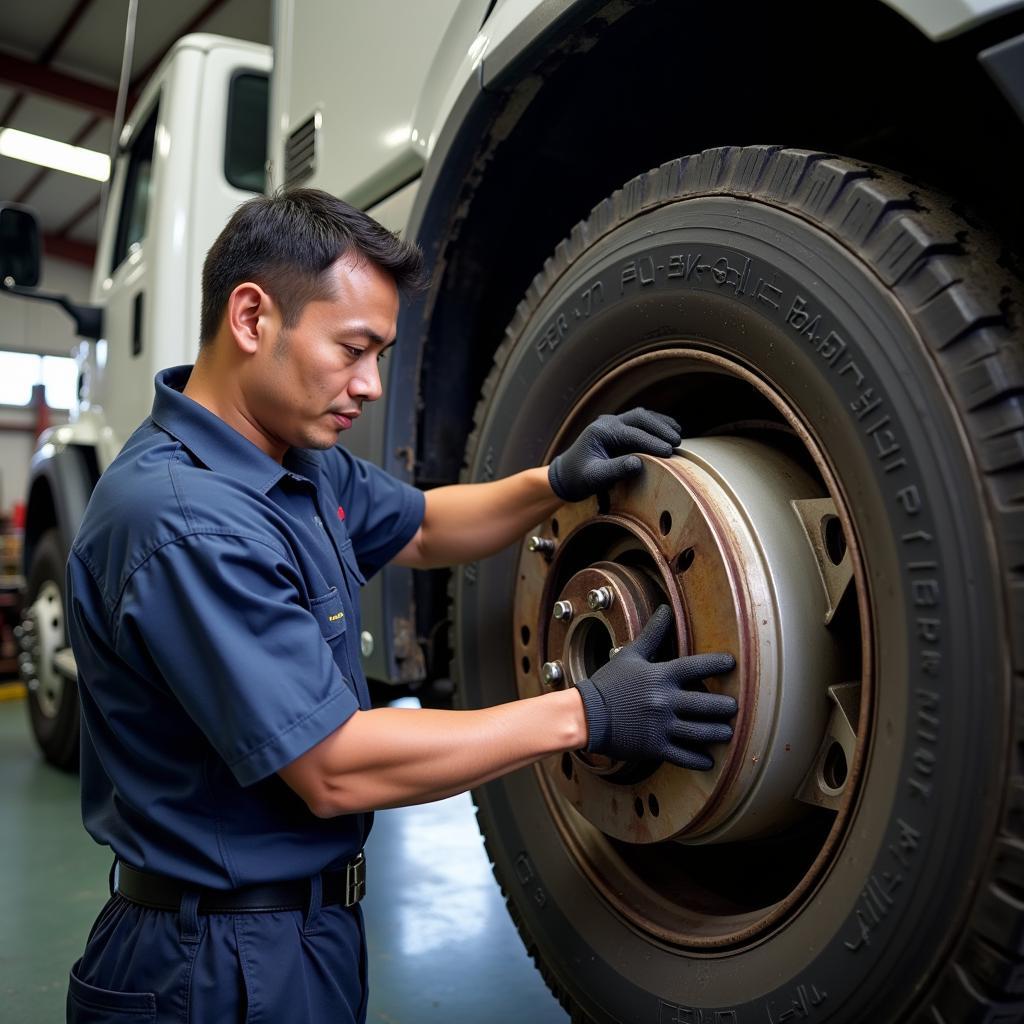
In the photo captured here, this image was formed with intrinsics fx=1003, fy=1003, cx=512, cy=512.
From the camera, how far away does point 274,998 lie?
3.94 feet

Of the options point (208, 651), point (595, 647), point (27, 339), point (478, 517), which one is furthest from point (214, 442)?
point (27, 339)

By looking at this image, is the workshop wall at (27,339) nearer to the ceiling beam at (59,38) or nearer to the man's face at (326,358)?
the ceiling beam at (59,38)

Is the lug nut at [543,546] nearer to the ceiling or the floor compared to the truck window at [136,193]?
nearer to the floor

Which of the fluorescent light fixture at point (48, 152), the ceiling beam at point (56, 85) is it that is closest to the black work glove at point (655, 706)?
the ceiling beam at point (56, 85)

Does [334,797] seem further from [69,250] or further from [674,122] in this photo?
[69,250]

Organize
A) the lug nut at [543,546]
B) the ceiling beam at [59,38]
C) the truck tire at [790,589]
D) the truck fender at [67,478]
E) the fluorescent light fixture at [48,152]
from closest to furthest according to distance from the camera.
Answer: the truck tire at [790,589] < the lug nut at [543,546] < the truck fender at [67,478] < the ceiling beam at [59,38] < the fluorescent light fixture at [48,152]

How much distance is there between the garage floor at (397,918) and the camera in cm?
190

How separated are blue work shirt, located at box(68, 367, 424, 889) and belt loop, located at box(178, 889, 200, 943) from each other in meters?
0.04

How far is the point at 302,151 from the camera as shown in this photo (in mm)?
1981

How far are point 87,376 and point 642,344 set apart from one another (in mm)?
2868

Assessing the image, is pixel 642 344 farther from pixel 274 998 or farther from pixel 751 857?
pixel 274 998

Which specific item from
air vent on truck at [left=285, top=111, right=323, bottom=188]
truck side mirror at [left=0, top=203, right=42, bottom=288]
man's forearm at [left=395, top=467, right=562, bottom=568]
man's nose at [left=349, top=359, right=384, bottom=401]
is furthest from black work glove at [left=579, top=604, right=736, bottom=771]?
truck side mirror at [left=0, top=203, right=42, bottom=288]

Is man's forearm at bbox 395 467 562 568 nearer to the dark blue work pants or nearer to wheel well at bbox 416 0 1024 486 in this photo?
wheel well at bbox 416 0 1024 486

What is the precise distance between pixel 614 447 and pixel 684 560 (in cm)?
21
